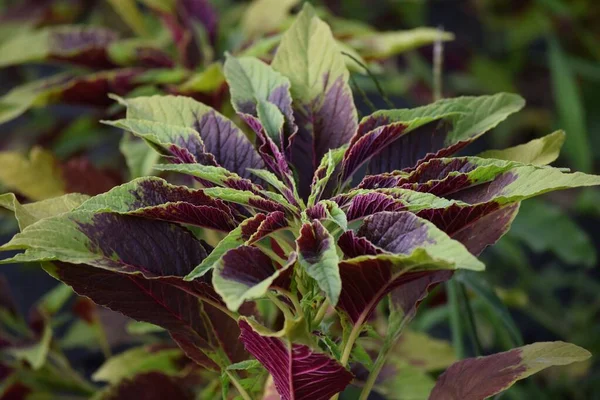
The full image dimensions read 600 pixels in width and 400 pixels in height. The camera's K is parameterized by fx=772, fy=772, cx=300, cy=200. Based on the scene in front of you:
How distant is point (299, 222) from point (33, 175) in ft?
1.39

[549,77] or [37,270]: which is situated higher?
[549,77]

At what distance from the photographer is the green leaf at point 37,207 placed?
505 millimetres

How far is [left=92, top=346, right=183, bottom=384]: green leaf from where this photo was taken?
82cm

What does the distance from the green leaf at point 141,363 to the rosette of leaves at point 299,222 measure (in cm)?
24

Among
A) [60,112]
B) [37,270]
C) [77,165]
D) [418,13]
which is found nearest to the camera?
[77,165]

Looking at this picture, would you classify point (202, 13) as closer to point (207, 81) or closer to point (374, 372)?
point (207, 81)

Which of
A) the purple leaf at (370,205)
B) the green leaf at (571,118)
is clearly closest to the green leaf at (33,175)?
the purple leaf at (370,205)

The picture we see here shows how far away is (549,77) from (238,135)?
1.49 m

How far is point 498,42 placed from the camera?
185 cm

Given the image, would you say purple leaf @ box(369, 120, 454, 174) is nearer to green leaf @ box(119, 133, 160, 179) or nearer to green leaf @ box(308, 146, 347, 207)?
green leaf @ box(308, 146, 347, 207)

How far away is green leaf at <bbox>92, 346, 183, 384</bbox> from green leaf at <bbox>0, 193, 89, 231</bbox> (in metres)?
0.31

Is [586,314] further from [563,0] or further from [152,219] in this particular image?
[152,219]

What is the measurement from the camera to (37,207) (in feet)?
1.75

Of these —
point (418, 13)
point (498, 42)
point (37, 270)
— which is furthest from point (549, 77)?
point (37, 270)
